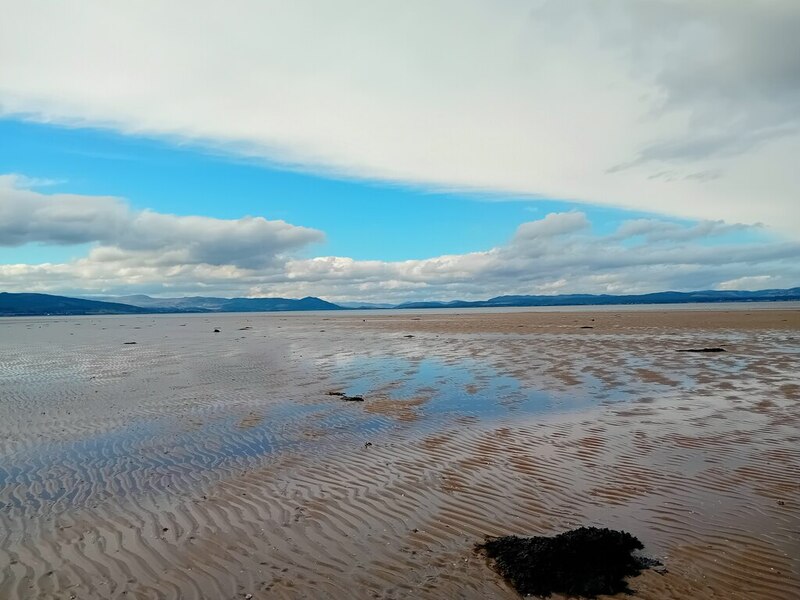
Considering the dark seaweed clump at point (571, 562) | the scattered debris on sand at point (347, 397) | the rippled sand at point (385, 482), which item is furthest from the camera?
the scattered debris on sand at point (347, 397)

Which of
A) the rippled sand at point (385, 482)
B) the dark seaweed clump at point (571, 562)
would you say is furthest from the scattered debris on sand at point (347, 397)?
the dark seaweed clump at point (571, 562)

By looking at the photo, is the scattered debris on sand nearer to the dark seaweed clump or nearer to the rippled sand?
the rippled sand

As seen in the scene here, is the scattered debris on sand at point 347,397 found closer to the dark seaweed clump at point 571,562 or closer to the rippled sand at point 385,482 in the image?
the rippled sand at point 385,482

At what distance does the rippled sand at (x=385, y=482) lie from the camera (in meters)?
6.00

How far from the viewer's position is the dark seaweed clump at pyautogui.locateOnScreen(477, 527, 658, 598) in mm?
5535

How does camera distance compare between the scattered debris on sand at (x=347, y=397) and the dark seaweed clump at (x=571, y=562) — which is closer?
the dark seaweed clump at (x=571, y=562)

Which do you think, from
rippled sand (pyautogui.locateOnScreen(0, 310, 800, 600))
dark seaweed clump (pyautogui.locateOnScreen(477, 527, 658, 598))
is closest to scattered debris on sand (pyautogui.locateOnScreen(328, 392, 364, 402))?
rippled sand (pyautogui.locateOnScreen(0, 310, 800, 600))

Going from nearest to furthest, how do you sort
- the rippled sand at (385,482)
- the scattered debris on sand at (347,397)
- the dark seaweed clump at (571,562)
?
the dark seaweed clump at (571,562) < the rippled sand at (385,482) < the scattered debris on sand at (347,397)

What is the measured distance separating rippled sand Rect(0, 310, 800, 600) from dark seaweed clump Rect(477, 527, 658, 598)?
239 mm

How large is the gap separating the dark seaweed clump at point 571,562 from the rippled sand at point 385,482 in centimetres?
24

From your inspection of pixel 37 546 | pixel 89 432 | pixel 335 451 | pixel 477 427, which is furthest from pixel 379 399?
pixel 37 546

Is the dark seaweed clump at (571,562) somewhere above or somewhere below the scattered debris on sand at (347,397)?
above

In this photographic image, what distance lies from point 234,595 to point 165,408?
12.1 metres

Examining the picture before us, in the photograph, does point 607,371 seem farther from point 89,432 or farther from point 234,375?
point 89,432
